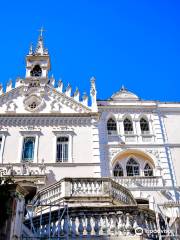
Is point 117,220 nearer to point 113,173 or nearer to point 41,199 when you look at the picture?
point 41,199

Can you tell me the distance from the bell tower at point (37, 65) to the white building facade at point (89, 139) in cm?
24

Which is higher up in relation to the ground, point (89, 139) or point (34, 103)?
point (34, 103)

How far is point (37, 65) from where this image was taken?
109 ft

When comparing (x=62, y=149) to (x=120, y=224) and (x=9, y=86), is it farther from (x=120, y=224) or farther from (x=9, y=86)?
(x=120, y=224)

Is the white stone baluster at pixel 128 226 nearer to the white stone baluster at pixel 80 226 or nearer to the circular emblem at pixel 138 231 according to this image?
the circular emblem at pixel 138 231

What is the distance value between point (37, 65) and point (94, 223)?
25.1m

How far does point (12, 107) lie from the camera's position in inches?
1131

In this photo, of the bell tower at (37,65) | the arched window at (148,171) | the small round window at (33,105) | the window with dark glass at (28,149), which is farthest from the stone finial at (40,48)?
the arched window at (148,171)

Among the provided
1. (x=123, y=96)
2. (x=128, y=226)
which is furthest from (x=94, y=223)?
(x=123, y=96)

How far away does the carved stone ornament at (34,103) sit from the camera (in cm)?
2867

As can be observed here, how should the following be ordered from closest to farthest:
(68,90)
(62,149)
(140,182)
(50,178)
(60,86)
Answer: (50,178) < (140,182) < (62,149) < (68,90) < (60,86)

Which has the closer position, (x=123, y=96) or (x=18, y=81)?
(x=18, y=81)

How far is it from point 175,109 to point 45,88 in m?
12.3

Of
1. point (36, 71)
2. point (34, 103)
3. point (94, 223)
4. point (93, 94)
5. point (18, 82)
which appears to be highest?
point (36, 71)
